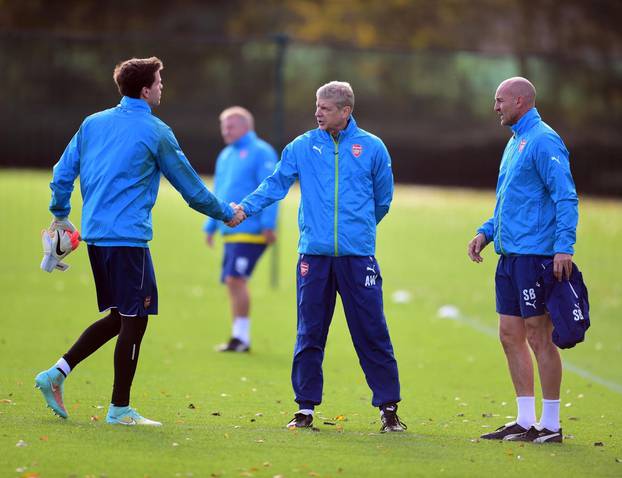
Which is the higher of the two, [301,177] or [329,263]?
[301,177]

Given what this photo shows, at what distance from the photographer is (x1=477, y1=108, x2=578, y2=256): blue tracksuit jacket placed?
6.62 meters

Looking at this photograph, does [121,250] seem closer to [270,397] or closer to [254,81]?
[270,397]

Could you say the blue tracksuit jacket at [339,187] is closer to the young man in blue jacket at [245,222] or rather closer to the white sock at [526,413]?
the white sock at [526,413]

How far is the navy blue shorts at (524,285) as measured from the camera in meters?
6.71

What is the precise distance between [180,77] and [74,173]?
11.7 m

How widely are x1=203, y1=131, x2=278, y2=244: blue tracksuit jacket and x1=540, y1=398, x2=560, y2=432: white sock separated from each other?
455 cm

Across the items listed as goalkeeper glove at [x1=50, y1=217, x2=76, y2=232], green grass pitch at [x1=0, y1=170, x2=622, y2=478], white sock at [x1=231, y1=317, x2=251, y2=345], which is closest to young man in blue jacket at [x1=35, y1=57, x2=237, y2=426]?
goalkeeper glove at [x1=50, y1=217, x2=76, y2=232]

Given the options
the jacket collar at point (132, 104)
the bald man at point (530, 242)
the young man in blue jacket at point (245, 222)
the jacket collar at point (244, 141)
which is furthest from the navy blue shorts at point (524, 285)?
the jacket collar at point (244, 141)

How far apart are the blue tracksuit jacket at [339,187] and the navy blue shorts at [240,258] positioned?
3.83 m

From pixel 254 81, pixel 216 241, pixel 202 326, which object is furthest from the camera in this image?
pixel 216 241

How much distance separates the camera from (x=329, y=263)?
6969mm

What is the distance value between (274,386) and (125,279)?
7.92 feet

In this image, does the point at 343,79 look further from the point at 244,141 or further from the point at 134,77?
the point at 134,77

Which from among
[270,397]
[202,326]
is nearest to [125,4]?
[202,326]
